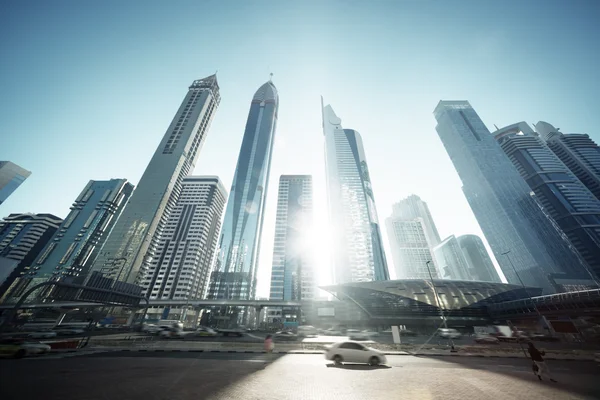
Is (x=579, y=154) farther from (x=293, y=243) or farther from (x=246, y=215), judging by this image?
(x=246, y=215)

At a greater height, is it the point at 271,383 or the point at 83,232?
the point at 83,232

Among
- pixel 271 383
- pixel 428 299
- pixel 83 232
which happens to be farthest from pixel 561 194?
pixel 83 232

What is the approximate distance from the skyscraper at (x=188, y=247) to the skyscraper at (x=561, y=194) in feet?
579

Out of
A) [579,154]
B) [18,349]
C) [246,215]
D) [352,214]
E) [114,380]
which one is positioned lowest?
[114,380]

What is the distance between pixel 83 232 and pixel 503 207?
240 m

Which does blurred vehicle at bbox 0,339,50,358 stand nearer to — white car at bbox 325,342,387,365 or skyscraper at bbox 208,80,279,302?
white car at bbox 325,342,387,365

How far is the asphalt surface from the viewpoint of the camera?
744 cm

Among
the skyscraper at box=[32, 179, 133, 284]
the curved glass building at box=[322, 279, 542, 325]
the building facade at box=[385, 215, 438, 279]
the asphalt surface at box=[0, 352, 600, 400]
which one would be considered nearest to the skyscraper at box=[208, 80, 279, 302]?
the skyscraper at box=[32, 179, 133, 284]

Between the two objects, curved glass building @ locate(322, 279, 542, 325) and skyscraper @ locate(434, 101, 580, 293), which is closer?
curved glass building @ locate(322, 279, 542, 325)

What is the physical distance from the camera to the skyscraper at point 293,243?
127 meters

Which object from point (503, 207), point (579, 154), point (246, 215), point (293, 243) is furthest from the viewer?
point (246, 215)

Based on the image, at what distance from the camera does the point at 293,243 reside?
140 metres

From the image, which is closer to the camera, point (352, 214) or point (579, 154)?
point (579, 154)

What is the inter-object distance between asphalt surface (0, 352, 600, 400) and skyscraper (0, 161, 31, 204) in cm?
15385
